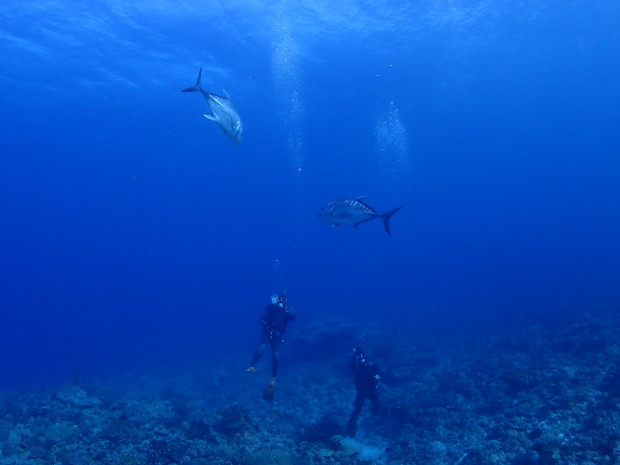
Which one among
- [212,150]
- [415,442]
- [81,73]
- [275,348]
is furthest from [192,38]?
[212,150]

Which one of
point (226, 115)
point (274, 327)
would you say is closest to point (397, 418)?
point (274, 327)

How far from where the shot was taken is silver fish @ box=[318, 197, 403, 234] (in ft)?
24.5

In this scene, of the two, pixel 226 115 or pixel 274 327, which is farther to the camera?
pixel 274 327

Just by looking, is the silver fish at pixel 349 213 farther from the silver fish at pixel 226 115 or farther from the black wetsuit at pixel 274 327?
the black wetsuit at pixel 274 327

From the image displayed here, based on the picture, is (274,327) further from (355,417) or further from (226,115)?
(226,115)

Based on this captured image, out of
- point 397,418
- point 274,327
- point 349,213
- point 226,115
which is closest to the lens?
point 226,115

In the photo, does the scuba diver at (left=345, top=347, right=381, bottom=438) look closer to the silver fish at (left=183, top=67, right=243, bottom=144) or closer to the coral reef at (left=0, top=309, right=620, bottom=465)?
the coral reef at (left=0, top=309, right=620, bottom=465)

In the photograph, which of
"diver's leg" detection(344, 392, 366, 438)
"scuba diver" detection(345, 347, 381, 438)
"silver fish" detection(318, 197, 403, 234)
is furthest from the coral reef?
→ "silver fish" detection(318, 197, 403, 234)

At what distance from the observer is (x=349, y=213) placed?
7.55 meters

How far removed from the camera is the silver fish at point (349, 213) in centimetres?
745

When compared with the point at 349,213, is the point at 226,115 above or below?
below

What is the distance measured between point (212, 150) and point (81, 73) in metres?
28.5

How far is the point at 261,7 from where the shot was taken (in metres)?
20.8

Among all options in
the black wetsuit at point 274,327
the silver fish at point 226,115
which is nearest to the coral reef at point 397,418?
the black wetsuit at point 274,327
